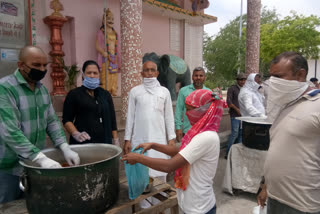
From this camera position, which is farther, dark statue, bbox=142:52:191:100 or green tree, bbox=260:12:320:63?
green tree, bbox=260:12:320:63

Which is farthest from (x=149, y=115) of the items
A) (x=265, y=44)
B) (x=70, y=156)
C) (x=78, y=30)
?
(x=265, y=44)

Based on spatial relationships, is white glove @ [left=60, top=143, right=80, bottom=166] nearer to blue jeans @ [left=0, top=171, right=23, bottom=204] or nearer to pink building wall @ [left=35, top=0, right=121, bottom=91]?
blue jeans @ [left=0, top=171, right=23, bottom=204]

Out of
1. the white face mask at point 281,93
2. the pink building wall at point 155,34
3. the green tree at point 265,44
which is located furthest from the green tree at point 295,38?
the white face mask at point 281,93

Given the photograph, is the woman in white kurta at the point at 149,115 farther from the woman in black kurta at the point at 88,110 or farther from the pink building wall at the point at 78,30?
the pink building wall at the point at 78,30

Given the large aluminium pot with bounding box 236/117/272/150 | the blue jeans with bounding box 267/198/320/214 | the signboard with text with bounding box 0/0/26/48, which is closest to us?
the blue jeans with bounding box 267/198/320/214

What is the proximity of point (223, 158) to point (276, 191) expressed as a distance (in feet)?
12.3

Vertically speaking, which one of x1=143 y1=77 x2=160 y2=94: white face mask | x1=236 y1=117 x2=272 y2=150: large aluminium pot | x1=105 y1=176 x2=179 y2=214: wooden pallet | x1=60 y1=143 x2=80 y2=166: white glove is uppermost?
x1=143 y1=77 x2=160 y2=94: white face mask

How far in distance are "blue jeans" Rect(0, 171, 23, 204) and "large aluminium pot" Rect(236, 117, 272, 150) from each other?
2653 millimetres

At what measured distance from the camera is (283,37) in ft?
57.3

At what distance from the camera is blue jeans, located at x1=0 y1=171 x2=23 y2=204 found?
1.74 metres

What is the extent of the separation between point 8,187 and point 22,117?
0.54m

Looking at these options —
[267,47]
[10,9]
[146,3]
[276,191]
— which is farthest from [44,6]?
[267,47]

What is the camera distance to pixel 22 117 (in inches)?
66.6

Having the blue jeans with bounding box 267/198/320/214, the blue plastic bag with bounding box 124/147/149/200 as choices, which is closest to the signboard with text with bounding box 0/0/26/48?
the blue plastic bag with bounding box 124/147/149/200
